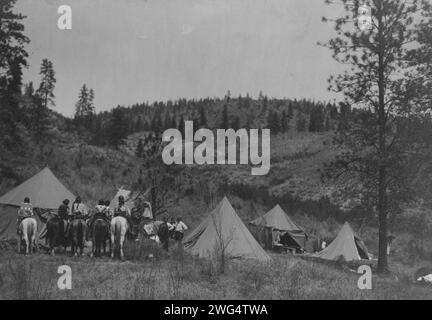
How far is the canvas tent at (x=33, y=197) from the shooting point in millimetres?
20031

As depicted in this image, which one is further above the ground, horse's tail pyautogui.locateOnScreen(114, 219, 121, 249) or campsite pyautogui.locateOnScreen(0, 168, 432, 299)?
horse's tail pyautogui.locateOnScreen(114, 219, 121, 249)

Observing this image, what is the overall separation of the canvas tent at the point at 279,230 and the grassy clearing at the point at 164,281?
1401 centimetres

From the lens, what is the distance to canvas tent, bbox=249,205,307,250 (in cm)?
3052

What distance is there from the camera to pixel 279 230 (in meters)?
30.9

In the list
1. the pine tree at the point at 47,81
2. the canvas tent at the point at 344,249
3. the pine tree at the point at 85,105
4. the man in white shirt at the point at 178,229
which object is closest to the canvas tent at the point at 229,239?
the man in white shirt at the point at 178,229

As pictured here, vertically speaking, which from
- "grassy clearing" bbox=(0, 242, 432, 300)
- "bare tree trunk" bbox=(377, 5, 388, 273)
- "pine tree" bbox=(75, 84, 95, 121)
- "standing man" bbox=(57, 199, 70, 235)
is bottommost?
"grassy clearing" bbox=(0, 242, 432, 300)

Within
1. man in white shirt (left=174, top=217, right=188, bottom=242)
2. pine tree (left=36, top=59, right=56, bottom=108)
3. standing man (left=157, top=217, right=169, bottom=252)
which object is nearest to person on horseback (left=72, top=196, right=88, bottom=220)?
standing man (left=157, top=217, right=169, bottom=252)

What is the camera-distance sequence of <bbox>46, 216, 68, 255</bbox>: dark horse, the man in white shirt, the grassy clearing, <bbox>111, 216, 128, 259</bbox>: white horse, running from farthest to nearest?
1. the man in white shirt
2. <bbox>46, 216, 68, 255</bbox>: dark horse
3. <bbox>111, 216, 128, 259</bbox>: white horse
4. the grassy clearing

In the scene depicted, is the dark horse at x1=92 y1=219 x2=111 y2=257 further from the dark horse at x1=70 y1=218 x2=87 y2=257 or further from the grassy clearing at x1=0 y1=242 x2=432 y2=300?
the grassy clearing at x1=0 y1=242 x2=432 y2=300

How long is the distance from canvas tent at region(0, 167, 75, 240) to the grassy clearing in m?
4.25
